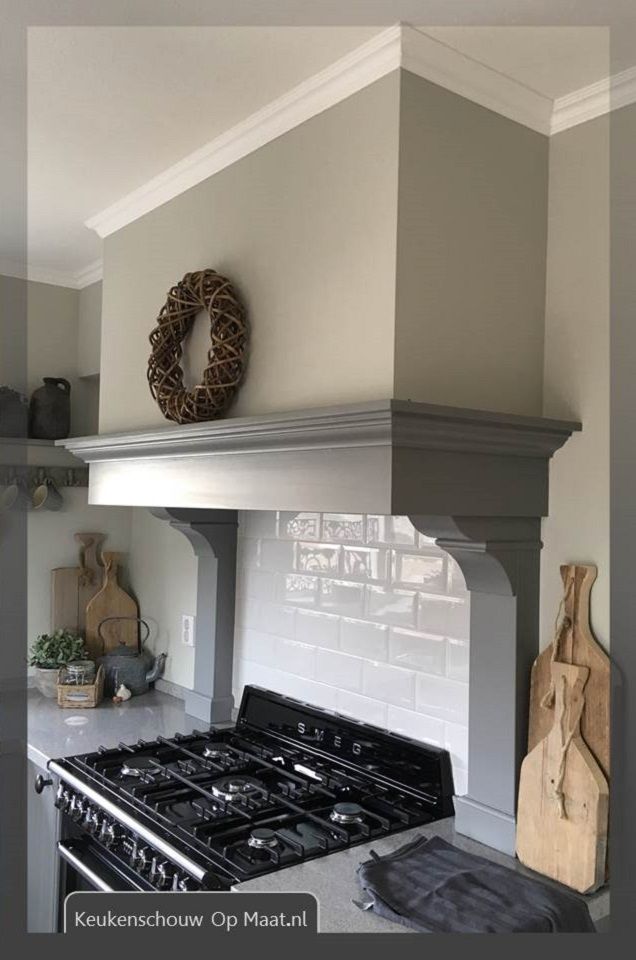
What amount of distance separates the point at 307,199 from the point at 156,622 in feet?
4.58

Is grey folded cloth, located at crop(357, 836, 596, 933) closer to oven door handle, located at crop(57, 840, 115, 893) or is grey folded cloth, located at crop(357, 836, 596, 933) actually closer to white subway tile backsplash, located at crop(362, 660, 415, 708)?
white subway tile backsplash, located at crop(362, 660, 415, 708)

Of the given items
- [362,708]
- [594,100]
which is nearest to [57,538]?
[362,708]

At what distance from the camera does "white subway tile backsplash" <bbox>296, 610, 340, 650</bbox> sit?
1.69 metres

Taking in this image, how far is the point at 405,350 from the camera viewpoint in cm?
115

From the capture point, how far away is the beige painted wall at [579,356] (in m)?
1.25

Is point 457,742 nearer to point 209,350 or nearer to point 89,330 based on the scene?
point 209,350

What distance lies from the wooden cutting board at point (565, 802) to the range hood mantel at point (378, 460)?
305mm

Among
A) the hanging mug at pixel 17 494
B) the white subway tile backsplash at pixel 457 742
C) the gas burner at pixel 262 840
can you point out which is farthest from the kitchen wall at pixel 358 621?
the hanging mug at pixel 17 494

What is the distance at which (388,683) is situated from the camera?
1.55 meters

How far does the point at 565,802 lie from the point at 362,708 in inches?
20.3

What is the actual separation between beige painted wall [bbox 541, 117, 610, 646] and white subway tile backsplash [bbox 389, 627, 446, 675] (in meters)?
0.23

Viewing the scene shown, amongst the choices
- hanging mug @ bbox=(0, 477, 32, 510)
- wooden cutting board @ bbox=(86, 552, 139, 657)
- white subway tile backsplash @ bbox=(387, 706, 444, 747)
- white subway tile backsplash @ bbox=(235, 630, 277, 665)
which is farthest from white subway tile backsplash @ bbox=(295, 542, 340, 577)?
hanging mug @ bbox=(0, 477, 32, 510)

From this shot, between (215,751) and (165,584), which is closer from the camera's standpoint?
(215,751)

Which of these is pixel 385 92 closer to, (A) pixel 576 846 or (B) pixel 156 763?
(A) pixel 576 846
